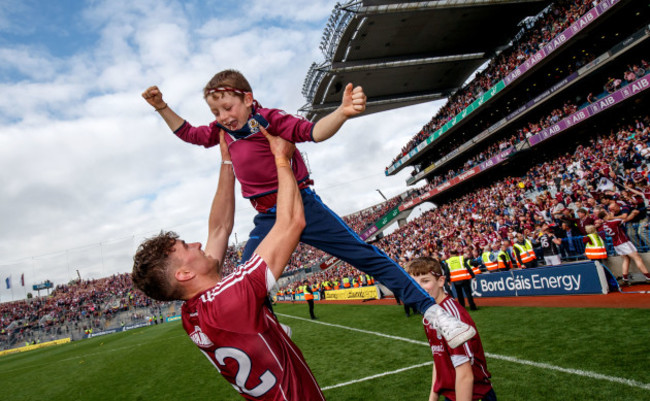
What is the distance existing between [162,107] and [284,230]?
1.96 meters

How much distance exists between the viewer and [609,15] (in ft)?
66.2

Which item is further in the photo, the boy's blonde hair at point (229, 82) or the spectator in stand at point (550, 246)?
the spectator in stand at point (550, 246)

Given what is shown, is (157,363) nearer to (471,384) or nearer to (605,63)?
(471,384)

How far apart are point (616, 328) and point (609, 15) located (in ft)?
68.7

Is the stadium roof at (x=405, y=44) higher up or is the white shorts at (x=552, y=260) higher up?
the stadium roof at (x=405, y=44)

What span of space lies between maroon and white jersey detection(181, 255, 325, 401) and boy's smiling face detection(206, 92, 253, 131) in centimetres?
131

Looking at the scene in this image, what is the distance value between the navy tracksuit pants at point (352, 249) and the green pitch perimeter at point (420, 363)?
8.40ft

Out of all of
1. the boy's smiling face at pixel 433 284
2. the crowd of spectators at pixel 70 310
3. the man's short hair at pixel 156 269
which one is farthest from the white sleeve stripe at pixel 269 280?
the crowd of spectators at pixel 70 310

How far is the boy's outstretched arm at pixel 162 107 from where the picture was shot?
2.96 m

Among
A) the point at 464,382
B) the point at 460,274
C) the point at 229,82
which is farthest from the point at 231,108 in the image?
the point at 460,274

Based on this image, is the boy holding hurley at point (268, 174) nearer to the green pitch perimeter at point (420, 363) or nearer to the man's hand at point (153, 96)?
the man's hand at point (153, 96)

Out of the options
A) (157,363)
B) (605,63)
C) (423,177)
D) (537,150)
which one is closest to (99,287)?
(423,177)

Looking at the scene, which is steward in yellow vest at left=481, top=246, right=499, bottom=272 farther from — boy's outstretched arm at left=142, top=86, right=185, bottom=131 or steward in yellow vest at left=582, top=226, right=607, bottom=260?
boy's outstretched arm at left=142, top=86, right=185, bottom=131

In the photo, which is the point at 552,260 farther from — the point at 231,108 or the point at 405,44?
the point at 405,44
